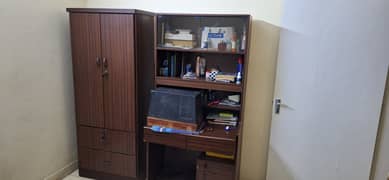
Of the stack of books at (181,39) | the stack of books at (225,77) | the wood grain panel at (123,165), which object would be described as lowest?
the wood grain panel at (123,165)

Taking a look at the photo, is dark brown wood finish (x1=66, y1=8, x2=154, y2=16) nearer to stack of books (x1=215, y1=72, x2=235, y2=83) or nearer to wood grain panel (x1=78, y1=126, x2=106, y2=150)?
stack of books (x1=215, y1=72, x2=235, y2=83)

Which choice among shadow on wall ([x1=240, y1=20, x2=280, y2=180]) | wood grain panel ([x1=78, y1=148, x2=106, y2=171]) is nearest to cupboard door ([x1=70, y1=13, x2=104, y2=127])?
wood grain panel ([x1=78, y1=148, x2=106, y2=171])

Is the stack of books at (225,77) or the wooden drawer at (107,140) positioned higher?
the stack of books at (225,77)

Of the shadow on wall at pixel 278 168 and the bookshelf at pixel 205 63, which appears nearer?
the bookshelf at pixel 205 63

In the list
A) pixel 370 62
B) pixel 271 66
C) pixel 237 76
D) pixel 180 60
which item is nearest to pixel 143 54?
pixel 180 60

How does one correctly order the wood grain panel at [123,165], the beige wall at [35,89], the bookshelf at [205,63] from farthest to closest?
the wood grain panel at [123,165] → the bookshelf at [205,63] → the beige wall at [35,89]

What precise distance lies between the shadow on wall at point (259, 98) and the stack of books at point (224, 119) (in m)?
0.23

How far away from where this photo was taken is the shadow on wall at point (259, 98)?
2.21 m

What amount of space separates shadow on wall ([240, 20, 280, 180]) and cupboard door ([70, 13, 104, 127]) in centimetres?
136

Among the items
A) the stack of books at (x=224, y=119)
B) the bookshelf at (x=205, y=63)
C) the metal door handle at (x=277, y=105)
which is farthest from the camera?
the stack of books at (x=224, y=119)

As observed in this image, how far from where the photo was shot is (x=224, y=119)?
224cm

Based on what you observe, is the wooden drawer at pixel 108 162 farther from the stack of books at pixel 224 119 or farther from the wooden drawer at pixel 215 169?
the stack of books at pixel 224 119

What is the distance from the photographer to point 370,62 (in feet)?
5.47

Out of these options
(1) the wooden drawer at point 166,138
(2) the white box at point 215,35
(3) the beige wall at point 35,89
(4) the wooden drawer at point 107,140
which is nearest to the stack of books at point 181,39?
(2) the white box at point 215,35
